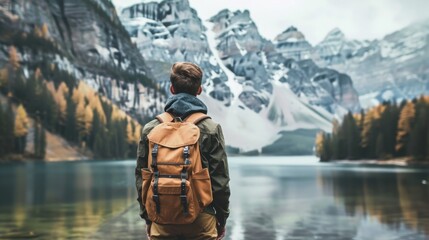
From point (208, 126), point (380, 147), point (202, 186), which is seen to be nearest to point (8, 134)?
point (380, 147)

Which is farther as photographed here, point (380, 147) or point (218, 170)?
point (380, 147)

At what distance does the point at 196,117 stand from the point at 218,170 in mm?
628

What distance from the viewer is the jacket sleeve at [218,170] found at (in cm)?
634

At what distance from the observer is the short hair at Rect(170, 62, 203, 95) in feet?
22.3

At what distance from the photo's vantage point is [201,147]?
20.6 feet

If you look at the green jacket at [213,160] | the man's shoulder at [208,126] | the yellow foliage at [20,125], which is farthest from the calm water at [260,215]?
the yellow foliage at [20,125]

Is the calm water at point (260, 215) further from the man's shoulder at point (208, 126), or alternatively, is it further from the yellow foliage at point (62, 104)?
the yellow foliage at point (62, 104)

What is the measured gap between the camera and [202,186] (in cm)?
620

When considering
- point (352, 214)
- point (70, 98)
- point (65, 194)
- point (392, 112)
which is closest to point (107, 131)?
point (70, 98)

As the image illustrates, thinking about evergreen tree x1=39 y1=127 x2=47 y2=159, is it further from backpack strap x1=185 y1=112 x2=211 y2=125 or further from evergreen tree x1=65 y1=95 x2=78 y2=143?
backpack strap x1=185 y1=112 x2=211 y2=125

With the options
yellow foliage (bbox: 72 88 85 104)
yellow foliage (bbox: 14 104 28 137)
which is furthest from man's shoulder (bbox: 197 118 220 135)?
yellow foliage (bbox: 72 88 85 104)

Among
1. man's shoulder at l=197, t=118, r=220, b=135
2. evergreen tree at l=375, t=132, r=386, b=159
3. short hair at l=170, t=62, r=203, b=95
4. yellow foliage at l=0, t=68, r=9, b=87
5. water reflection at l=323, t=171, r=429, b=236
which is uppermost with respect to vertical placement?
yellow foliage at l=0, t=68, r=9, b=87

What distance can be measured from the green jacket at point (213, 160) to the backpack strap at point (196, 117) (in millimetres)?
37

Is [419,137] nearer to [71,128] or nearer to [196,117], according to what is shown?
[71,128]
